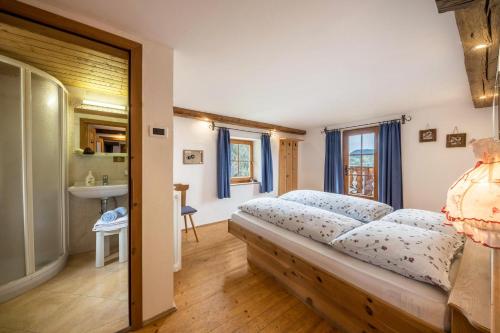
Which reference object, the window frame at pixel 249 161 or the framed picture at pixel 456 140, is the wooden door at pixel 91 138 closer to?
the window frame at pixel 249 161

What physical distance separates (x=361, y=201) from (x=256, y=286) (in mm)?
1579

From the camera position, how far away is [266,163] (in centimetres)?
450

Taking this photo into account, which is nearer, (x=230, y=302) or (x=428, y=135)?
(x=230, y=302)

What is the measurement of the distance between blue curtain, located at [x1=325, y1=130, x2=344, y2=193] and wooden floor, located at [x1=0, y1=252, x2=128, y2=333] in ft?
13.6

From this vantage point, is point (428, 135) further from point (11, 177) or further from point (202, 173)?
point (11, 177)

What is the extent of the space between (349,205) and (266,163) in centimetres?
239

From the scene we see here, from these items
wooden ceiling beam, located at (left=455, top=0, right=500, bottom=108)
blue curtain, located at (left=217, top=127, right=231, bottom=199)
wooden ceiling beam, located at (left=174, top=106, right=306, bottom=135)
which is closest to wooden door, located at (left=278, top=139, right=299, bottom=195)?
wooden ceiling beam, located at (left=174, top=106, right=306, bottom=135)

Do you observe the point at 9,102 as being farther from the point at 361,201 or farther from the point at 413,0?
the point at 361,201

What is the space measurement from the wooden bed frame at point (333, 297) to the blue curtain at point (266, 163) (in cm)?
236

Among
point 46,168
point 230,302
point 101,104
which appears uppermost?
point 101,104

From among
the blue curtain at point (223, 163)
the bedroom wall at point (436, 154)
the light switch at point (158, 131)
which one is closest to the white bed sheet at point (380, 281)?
the light switch at point (158, 131)

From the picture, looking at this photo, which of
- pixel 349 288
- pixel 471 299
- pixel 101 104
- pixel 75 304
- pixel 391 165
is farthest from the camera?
pixel 391 165

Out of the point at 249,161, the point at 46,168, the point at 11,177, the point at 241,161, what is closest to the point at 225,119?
the point at 241,161

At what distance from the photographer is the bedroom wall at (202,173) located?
348 centimetres
